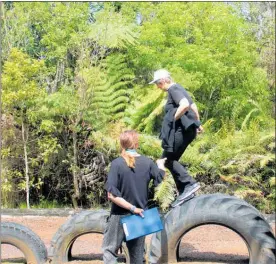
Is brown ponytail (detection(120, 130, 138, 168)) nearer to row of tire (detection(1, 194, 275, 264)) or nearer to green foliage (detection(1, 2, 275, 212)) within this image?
row of tire (detection(1, 194, 275, 264))

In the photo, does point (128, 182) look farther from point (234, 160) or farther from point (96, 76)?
point (96, 76)

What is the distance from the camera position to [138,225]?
312 centimetres

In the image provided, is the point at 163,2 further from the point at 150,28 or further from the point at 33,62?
the point at 33,62

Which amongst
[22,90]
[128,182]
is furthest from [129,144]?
[22,90]

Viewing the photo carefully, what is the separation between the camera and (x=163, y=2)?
816 centimetres

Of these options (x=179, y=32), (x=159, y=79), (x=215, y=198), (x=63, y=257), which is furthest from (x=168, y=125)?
(x=179, y=32)

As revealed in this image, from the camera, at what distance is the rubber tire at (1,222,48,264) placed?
4062mm

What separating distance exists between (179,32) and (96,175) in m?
2.33

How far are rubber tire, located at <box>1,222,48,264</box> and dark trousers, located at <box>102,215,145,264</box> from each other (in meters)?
1.02

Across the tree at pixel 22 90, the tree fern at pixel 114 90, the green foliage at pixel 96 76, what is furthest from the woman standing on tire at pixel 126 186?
the tree fern at pixel 114 90

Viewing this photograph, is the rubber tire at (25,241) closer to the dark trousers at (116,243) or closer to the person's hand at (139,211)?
the dark trousers at (116,243)

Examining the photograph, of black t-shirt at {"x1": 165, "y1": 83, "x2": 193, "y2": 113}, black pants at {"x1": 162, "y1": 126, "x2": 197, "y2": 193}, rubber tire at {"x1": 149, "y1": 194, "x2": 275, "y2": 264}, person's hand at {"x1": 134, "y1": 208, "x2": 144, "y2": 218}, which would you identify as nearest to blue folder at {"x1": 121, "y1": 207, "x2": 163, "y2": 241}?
person's hand at {"x1": 134, "y1": 208, "x2": 144, "y2": 218}

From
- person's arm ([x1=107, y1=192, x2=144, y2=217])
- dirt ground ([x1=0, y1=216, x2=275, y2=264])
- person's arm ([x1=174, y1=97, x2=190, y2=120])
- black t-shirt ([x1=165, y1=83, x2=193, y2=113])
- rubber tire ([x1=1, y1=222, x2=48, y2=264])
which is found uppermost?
black t-shirt ([x1=165, y1=83, x2=193, y2=113])

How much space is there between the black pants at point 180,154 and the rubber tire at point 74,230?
0.60 meters
